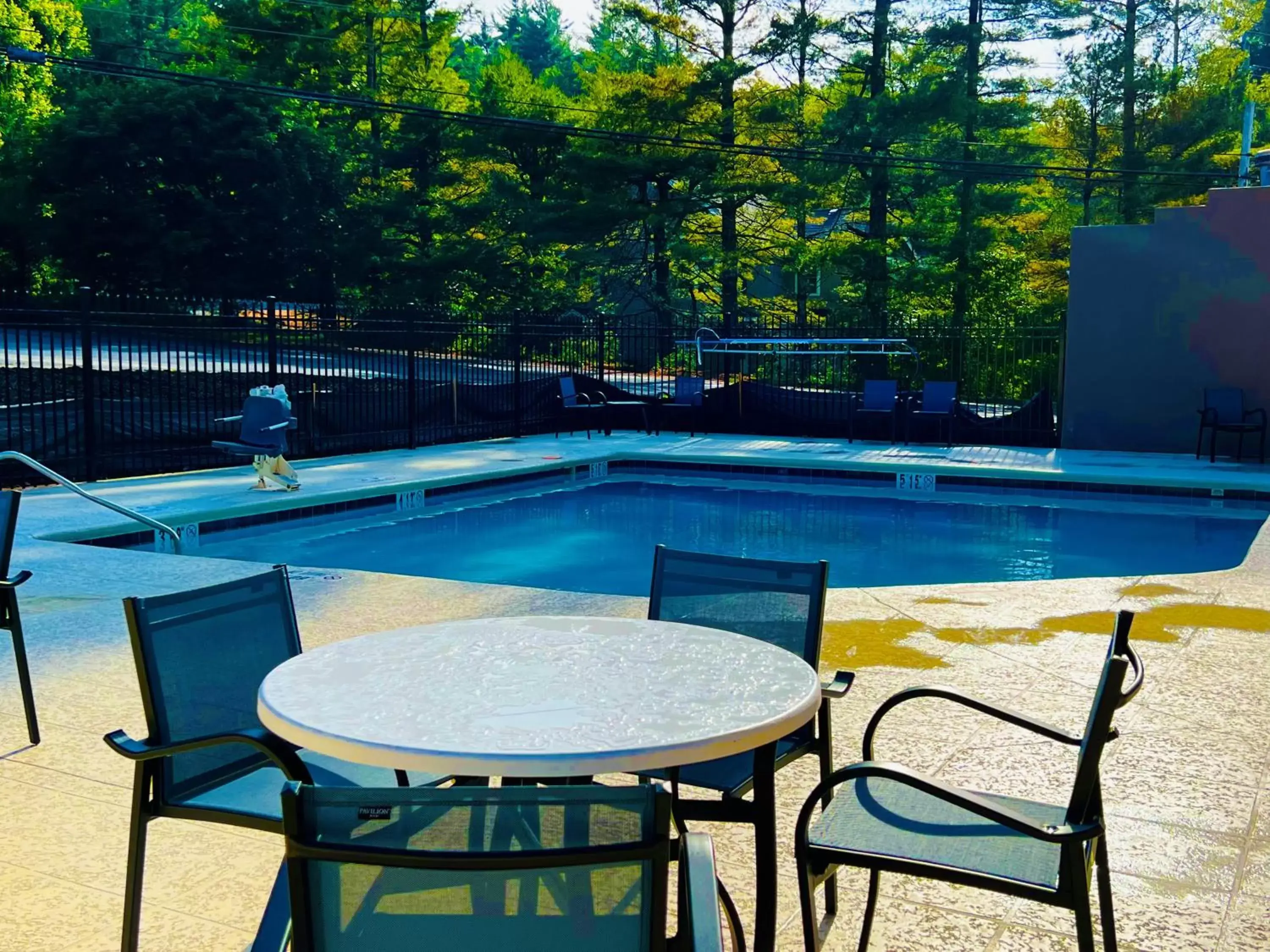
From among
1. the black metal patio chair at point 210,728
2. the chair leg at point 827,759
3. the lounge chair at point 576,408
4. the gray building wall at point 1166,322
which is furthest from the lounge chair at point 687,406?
the black metal patio chair at point 210,728

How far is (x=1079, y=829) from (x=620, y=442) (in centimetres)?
1287

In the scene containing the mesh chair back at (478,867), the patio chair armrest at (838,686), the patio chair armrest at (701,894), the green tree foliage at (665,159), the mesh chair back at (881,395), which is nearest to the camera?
the mesh chair back at (478,867)

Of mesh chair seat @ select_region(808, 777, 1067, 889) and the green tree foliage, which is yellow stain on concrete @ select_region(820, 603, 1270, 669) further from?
the green tree foliage

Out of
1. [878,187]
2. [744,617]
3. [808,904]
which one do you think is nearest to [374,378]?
[878,187]

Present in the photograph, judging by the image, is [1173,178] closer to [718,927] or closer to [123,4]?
[718,927]

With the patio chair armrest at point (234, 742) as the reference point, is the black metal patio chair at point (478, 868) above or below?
above

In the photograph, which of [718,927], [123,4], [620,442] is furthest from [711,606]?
[123,4]

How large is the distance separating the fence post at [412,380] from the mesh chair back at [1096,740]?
11914 millimetres

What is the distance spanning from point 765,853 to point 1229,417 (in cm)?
1243

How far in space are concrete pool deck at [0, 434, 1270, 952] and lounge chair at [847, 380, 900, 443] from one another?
252 inches

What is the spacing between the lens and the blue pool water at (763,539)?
8.52m

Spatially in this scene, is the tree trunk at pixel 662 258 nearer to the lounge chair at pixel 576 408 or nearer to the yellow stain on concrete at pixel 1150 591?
the lounge chair at pixel 576 408

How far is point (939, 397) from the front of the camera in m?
14.2

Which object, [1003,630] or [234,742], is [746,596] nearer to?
[234,742]
